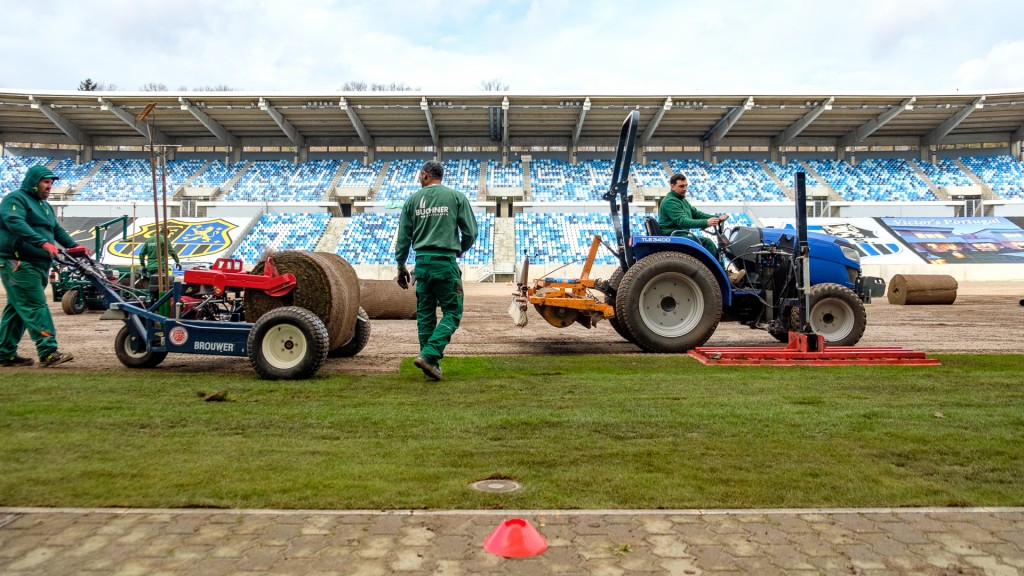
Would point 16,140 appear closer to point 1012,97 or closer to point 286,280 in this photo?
point 286,280

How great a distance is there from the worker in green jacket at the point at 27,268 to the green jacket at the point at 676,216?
6383 mm

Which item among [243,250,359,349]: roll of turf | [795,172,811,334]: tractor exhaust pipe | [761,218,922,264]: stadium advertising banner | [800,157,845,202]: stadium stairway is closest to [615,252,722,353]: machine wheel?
[795,172,811,334]: tractor exhaust pipe

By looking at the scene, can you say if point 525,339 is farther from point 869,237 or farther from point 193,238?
point 193,238

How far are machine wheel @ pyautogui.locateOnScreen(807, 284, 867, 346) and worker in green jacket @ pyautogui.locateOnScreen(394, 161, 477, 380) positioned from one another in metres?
4.46

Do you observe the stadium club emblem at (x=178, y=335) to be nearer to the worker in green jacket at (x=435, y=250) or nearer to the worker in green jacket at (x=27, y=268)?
the worker in green jacket at (x=27, y=268)

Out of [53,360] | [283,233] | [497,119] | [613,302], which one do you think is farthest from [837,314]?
[497,119]

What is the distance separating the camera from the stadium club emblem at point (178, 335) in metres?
6.23

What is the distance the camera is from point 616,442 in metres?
3.85

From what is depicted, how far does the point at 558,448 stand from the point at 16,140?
54680 millimetres

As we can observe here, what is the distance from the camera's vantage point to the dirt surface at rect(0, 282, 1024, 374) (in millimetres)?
7258

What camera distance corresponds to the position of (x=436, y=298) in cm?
633

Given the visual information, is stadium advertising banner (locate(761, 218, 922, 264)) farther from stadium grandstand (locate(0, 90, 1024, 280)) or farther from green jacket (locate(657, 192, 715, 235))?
green jacket (locate(657, 192, 715, 235))

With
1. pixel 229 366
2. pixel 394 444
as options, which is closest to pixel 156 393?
pixel 229 366

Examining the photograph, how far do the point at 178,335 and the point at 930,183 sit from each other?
4689 centimetres
